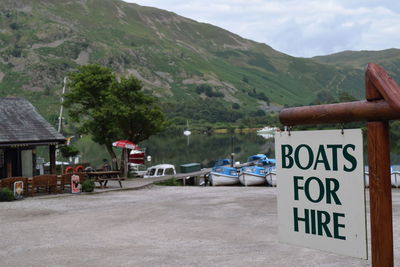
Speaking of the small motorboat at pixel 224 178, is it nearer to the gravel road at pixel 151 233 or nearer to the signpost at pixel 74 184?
the gravel road at pixel 151 233

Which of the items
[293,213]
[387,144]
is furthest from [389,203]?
[293,213]

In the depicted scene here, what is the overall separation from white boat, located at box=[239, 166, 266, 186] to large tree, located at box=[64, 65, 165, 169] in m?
7.52

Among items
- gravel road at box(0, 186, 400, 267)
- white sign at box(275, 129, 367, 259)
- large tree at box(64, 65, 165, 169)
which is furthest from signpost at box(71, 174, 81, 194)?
white sign at box(275, 129, 367, 259)

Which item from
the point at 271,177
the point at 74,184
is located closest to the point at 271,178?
the point at 271,177

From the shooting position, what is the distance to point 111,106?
38.1 m

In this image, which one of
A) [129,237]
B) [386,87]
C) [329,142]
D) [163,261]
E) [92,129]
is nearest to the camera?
[386,87]

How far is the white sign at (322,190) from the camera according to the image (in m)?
3.50

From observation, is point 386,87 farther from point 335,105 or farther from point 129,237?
point 129,237

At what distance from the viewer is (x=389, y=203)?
351 cm

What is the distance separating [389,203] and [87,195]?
2618 centimetres

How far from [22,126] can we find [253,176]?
16.6 metres

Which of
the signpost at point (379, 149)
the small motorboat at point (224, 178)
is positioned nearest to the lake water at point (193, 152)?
the small motorboat at point (224, 178)

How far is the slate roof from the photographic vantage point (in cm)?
3052

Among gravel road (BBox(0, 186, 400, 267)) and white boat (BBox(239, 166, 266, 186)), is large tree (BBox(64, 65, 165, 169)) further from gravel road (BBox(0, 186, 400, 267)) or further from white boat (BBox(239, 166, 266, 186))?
gravel road (BBox(0, 186, 400, 267))
